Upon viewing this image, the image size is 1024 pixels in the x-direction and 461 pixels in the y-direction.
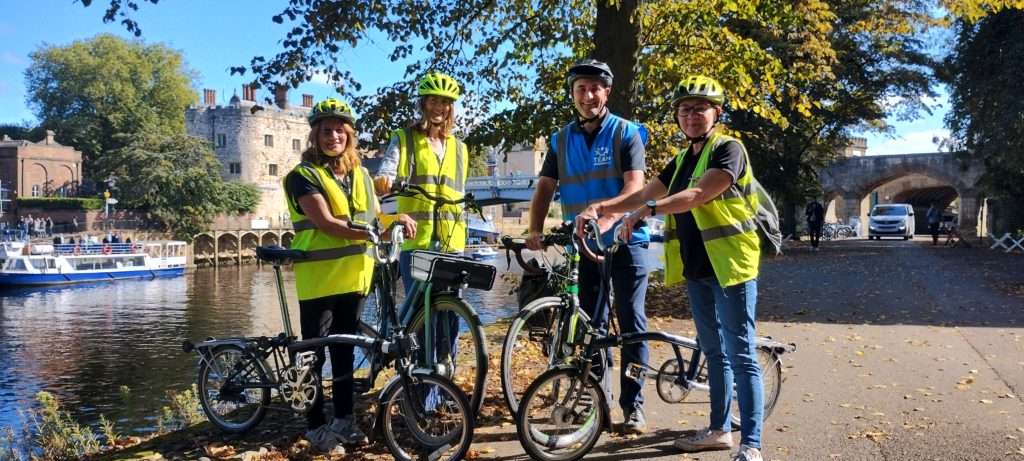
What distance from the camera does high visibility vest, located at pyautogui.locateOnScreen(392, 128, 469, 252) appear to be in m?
4.93

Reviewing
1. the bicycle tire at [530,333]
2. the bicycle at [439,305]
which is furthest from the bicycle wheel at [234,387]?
the bicycle tire at [530,333]

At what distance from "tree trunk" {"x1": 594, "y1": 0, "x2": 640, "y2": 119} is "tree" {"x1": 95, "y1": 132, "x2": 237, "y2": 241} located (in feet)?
180

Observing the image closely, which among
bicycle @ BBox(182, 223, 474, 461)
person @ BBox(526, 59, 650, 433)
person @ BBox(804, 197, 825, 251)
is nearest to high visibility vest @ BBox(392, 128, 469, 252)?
bicycle @ BBox(182, 223, 474, 461)

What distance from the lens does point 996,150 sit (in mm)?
24859

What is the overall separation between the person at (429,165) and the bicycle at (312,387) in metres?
0.41

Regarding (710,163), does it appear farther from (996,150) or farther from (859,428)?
(996,150)

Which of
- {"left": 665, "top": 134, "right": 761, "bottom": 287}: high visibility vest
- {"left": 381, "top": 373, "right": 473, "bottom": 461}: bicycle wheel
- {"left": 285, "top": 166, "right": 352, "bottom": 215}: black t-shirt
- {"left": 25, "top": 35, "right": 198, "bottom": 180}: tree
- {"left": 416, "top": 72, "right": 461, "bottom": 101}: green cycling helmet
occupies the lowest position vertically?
{"left": 381, "top": 373, "right": 473, "bottom": 461}: bicycle wheel

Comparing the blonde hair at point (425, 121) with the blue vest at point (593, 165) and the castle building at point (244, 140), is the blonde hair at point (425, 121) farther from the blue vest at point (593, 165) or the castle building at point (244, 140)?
the castle building at point (244, 140)

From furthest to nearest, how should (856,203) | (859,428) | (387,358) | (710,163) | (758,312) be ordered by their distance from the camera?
(856,203) < (758,312) < (859,428) < (387,358) < (710,163)

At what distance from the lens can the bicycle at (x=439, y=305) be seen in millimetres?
4238

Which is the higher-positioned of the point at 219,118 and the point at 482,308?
the point at 219,118

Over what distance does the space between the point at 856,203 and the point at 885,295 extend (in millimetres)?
45336

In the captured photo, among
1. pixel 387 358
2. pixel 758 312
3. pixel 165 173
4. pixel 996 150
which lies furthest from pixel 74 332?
pixel 165 173

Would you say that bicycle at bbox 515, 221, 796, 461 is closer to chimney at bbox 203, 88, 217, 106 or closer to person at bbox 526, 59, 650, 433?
person at bbox 526, 59, 650, 433
